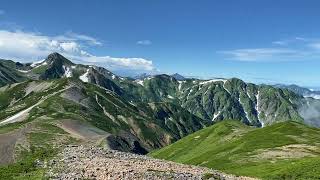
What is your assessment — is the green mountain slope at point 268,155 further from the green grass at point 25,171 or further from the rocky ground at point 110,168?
the green grass at point 25,171

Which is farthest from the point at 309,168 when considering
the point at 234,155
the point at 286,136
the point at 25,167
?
the point at 286,136

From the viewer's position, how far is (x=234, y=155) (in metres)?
158

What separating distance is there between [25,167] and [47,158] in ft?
15.2

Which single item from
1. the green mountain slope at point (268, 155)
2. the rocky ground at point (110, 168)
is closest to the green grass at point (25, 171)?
the rocky ground at point (110, 168)

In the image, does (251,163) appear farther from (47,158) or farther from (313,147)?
(47,158)

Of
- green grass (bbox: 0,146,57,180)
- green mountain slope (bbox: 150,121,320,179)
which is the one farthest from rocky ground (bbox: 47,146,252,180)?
green mountain slope (bbox: 150,121,320,179)

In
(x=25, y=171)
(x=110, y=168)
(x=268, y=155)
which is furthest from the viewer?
(x=268, y=155)

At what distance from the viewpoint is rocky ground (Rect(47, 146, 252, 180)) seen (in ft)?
181

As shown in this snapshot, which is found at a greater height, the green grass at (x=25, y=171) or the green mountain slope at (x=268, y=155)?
the green grass at (x=25, y=171)

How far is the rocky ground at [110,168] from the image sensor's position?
181 feet

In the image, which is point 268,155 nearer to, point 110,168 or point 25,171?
point 110,168

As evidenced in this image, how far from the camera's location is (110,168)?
187 ft

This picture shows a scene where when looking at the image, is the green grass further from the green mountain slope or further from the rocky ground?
the green mountain slope

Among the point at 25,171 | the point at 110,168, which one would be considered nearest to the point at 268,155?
the point at 110,168
